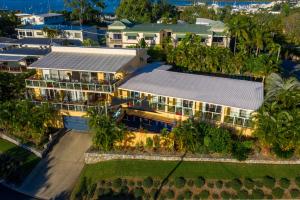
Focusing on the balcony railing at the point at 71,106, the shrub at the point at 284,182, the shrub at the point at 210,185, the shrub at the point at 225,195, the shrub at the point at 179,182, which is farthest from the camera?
the balcony railing at the point at 71,106

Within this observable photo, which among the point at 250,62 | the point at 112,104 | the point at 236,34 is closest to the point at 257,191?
the point at 112,104

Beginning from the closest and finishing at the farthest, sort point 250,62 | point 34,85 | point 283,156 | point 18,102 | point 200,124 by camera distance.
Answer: point 283,156 → point 200,124 → point 18,102 → point 34,85 → point 250,62

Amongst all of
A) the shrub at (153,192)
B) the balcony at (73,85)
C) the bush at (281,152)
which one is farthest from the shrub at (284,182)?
the balcony at (73,85)

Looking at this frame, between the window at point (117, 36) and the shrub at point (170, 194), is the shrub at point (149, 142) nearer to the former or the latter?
the shrub at point (170, 194)

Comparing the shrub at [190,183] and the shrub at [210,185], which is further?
the shrub at [190,183]

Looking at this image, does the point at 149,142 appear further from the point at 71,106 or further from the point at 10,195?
the point at 10,195

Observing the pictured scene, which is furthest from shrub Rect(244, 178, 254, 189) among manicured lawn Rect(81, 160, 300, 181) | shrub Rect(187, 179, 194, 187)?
shrub Rect(187, 179, 194, 187)

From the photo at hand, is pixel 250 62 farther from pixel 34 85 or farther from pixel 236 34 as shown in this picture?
pixel 34 85
